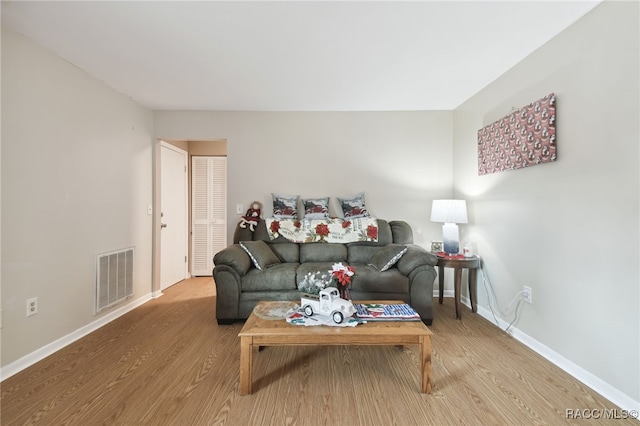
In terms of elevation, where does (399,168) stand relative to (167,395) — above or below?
above

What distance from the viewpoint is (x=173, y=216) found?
3.88m

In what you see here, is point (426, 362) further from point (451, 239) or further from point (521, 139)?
point (521, 139)

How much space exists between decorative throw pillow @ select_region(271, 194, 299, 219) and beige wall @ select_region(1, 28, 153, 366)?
1.63 metres

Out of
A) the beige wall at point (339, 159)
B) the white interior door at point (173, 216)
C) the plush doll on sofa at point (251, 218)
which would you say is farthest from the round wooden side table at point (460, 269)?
the white interior door at point (173, 216)

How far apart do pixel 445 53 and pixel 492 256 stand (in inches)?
76.2

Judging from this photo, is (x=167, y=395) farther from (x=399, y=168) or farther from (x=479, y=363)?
(x=399, y=168)

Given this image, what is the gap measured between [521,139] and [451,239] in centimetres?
113

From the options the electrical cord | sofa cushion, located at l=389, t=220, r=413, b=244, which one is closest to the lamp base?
the electrical cord

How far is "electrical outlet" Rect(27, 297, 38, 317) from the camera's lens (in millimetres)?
1936

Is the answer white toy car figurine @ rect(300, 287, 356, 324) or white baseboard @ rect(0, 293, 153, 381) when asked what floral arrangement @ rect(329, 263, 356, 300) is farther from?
white baseboard @ rect(0, 293, 153, 381)

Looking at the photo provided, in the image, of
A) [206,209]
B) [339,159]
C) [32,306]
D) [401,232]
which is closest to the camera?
[32,306]

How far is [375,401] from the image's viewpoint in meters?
1.55

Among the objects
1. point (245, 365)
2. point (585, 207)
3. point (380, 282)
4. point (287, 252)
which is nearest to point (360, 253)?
Answer: point (380, 282)

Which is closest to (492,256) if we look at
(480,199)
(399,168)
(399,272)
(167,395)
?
(480,199)
